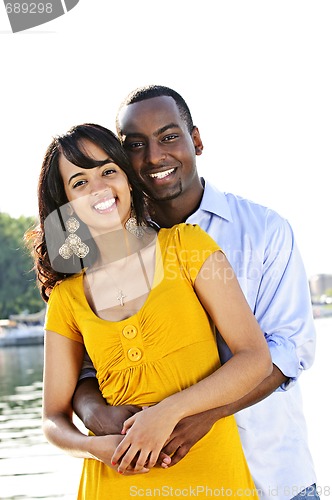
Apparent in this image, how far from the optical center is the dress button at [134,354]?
2498mm

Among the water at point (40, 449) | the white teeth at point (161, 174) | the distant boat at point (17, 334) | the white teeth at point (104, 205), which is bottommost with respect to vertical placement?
the distant boat at point (17, 334)

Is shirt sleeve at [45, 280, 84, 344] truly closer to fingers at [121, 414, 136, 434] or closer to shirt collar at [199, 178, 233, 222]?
fingers at [121, 414, 136, 434]

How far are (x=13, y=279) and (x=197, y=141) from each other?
47.4 m

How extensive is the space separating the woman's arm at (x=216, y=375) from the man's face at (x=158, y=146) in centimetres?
60

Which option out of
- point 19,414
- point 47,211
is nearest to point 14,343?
point 19,414

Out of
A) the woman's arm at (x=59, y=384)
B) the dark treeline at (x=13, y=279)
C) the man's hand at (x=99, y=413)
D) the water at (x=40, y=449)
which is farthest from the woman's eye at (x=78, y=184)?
the dark treeline at (x=13, y=279)

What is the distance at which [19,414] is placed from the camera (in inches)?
615

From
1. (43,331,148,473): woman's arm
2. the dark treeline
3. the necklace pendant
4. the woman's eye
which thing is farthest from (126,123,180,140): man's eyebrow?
the dark treeline

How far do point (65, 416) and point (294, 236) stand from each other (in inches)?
36.2

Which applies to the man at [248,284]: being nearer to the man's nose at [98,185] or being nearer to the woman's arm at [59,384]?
the woman's arm at [59,384]

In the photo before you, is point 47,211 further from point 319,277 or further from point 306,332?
point 319,277

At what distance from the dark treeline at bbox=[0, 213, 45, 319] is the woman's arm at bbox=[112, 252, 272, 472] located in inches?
1857

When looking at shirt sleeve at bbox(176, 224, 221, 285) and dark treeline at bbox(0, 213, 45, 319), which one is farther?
dark treeline at bbox(0, 213, 45, 319)

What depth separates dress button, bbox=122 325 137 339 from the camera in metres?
2.50
